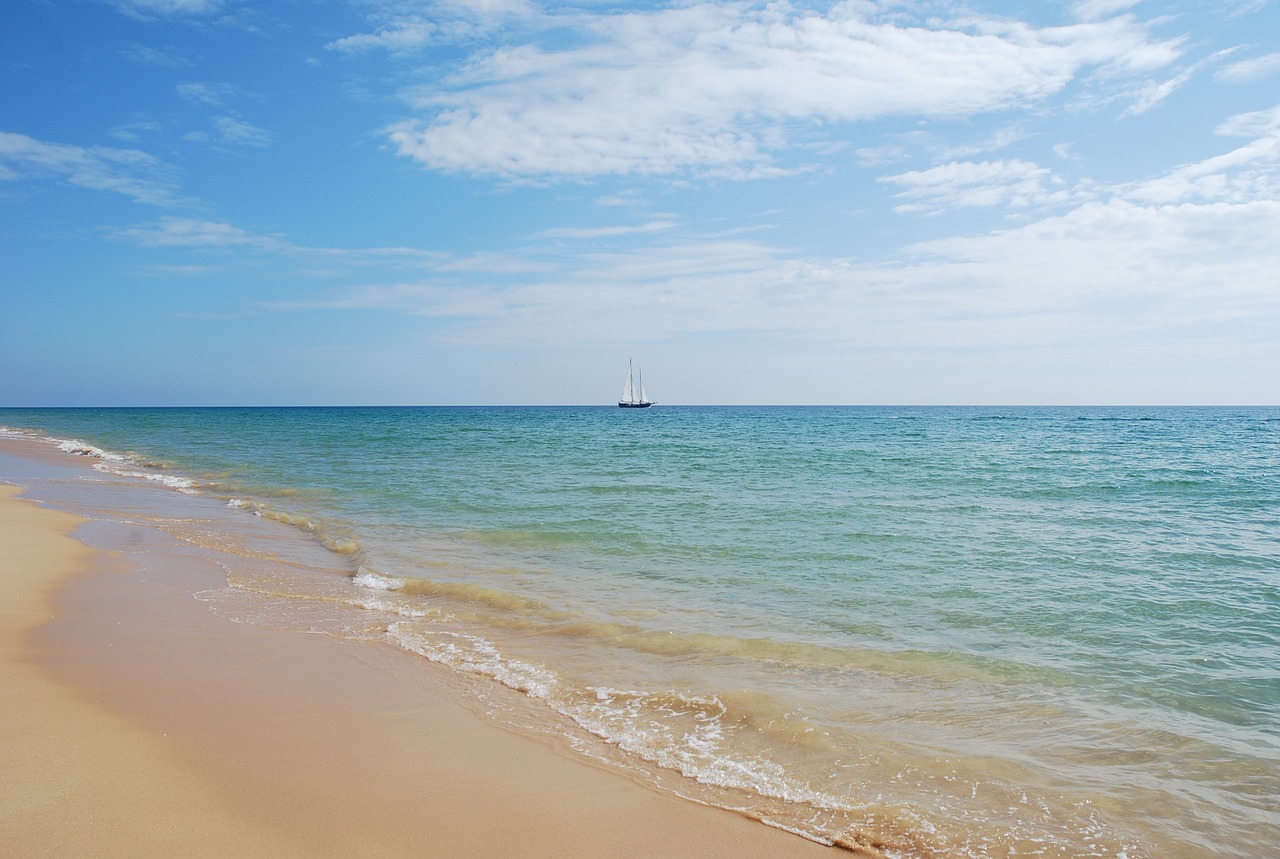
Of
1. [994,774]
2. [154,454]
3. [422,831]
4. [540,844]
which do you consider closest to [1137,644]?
[994,774]

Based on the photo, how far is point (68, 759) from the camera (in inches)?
161

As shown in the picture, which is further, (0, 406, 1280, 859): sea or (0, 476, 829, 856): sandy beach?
(0, 406, 1280, 859): sea

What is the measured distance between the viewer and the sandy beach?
11.6 feet

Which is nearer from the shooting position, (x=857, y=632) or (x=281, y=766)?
(x=281, y=766)

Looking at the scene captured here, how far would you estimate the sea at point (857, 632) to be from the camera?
4402 mm

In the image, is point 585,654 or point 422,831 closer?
point 422,831

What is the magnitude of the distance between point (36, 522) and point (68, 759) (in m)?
11.7

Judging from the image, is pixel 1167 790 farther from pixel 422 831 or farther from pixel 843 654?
pixel 422 831

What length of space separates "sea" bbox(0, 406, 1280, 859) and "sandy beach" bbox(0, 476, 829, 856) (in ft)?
1.53

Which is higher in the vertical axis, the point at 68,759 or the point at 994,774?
the point at 68,759

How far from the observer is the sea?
14.4ft

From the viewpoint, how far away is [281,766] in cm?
421

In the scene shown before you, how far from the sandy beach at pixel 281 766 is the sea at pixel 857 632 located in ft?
1.53

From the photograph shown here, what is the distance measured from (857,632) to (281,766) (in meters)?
5.57
